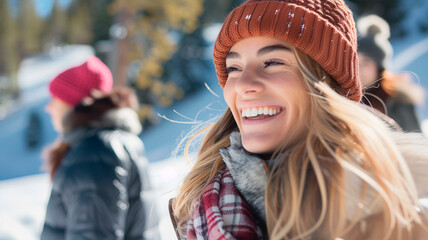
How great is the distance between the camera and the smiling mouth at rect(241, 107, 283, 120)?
1344 mm

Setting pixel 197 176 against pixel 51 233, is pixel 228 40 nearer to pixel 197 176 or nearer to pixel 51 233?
pixel 197 176

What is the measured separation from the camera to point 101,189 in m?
2.13

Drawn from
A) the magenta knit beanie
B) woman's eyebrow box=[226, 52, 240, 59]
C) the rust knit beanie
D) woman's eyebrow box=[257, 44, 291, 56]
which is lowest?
the magenta knit beanie

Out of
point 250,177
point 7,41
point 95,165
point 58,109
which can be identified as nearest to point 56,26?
point 7,41

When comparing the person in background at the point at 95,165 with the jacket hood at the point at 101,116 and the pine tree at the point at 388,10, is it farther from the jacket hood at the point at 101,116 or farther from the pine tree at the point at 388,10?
the pine tree at the point at 388,10

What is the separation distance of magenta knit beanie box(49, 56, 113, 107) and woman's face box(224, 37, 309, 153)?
5.04ft

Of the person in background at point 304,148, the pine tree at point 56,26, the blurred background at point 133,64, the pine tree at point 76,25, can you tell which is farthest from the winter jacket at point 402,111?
the pine tree at point 56,26

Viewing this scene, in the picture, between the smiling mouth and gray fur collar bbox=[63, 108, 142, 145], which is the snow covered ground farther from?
the smiling mouth

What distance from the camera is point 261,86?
133 cm

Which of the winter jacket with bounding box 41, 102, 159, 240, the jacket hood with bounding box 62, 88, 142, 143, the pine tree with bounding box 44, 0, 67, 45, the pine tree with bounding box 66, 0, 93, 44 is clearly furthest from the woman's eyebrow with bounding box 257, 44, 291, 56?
the pine tree with bounding box 44, 0, 67, 45

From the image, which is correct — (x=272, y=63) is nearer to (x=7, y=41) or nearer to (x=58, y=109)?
(x=58, y=109)

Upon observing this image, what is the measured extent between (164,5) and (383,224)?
29.9 feet

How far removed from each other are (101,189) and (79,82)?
0.83 m

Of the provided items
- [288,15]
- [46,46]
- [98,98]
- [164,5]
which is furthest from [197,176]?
[46,46]
